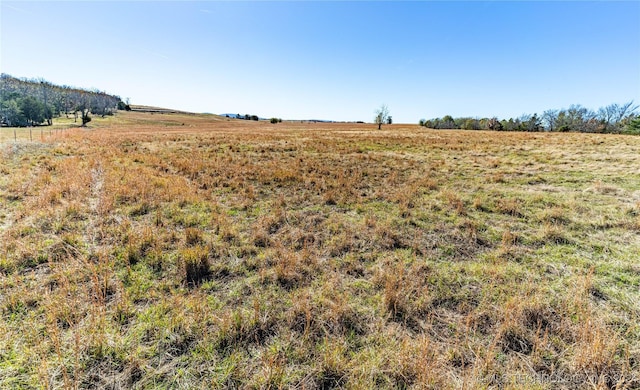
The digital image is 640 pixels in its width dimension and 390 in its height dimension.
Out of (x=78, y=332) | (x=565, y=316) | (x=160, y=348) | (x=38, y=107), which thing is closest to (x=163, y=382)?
(x=160, y=348)

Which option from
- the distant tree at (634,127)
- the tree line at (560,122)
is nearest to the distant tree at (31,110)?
the tree line at (560,122)

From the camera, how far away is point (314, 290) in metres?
4.04

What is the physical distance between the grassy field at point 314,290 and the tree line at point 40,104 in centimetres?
7496

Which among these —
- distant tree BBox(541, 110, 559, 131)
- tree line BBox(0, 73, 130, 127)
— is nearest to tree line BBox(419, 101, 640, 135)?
distant tree BBox(541, 110, 559, 131)

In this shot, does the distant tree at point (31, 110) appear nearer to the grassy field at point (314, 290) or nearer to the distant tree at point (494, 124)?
the grassy field at point (314, 290)

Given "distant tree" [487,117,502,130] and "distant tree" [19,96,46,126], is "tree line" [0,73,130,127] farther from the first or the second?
"distant tree" [487,117,502,130]

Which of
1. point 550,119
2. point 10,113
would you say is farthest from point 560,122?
point 10,113

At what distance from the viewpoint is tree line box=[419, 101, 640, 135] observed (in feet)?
193

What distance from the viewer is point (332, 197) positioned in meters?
8.74

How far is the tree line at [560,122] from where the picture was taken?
193 ft

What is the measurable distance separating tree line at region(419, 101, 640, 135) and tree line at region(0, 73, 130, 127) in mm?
102747

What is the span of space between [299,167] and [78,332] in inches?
456

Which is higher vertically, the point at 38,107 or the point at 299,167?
the point at 38,107

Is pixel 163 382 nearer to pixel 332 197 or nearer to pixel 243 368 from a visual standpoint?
pixel 243 368
